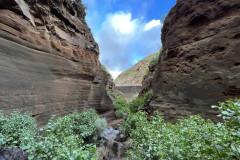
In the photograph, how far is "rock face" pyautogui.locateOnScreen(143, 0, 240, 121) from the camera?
4.25m

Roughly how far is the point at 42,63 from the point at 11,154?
4073 mm

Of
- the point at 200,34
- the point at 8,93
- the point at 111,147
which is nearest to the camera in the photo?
the point at 8,93

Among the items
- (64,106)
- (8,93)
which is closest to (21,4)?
(8,93)

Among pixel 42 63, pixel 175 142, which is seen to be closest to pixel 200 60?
pixel 175 142

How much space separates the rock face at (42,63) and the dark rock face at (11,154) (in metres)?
2.43

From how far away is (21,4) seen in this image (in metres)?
5.05

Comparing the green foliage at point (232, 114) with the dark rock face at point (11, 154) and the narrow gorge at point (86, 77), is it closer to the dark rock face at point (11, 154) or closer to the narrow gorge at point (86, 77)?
the narrow gorge at point (86, 77)

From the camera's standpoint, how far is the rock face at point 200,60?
4.25 meters

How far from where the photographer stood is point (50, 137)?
2174 mm

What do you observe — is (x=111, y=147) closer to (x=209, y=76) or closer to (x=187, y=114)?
(x=187, y=114)

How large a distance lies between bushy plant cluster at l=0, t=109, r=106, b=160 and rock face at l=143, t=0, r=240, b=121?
14.3ft

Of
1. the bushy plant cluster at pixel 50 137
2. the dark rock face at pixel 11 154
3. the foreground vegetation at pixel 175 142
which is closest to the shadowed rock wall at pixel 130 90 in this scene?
the bushy plant cluster at pixel 50 137

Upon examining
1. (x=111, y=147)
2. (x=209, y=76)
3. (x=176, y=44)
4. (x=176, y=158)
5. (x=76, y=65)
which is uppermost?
(x=176, y=44)

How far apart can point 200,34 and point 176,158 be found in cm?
590
